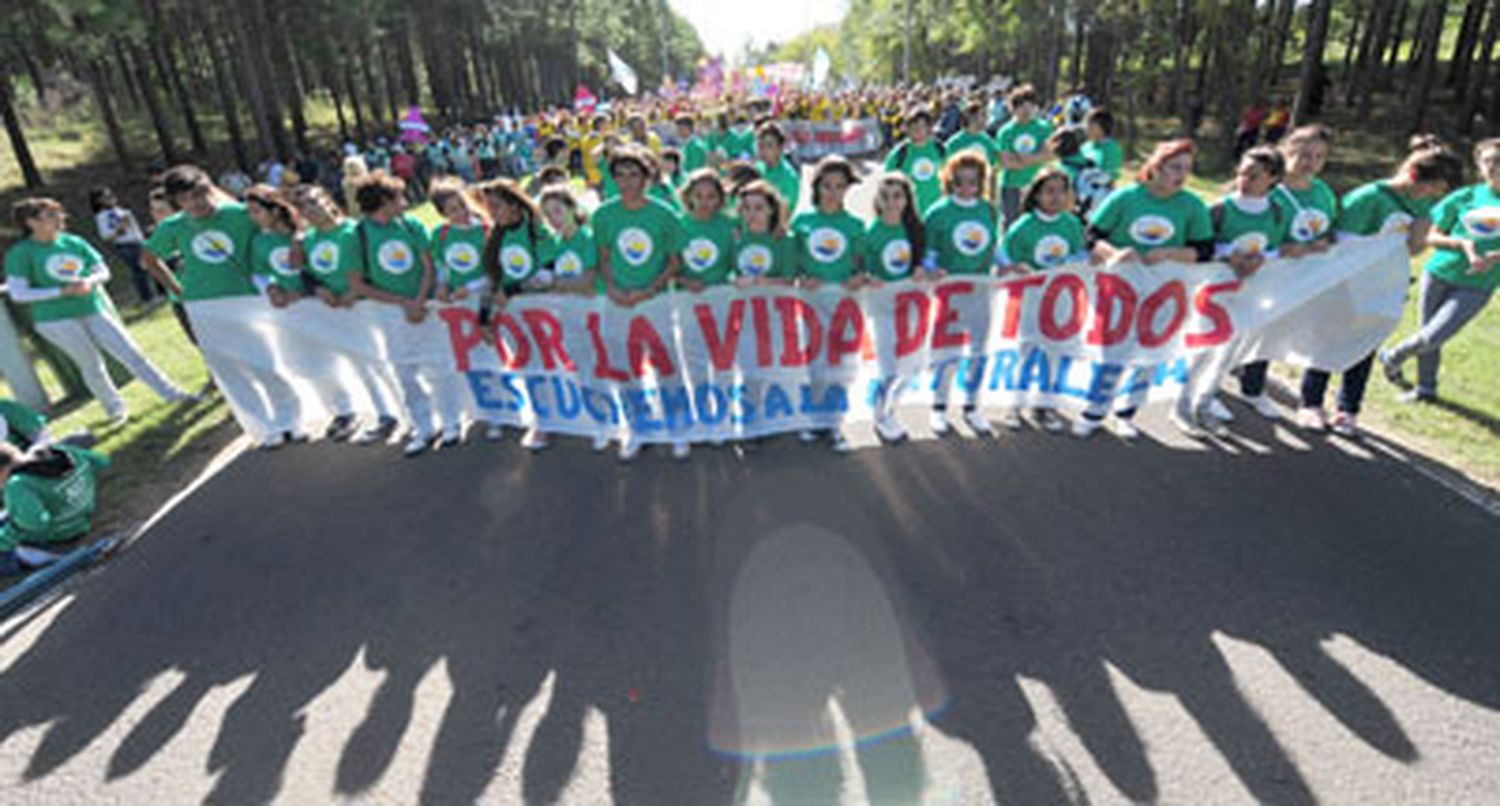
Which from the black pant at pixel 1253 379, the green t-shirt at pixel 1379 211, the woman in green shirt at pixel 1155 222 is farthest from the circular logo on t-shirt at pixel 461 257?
the green t-shirt at pixel 1379 211

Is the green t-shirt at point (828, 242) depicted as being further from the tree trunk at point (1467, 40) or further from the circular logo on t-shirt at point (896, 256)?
the tree trunk at point (1467, 40)

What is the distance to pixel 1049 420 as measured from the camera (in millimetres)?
5609

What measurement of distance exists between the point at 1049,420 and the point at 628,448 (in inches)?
124

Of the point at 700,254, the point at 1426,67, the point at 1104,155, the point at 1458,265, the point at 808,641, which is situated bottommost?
the point at 808,641

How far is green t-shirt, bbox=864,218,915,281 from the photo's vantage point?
16.2 ft

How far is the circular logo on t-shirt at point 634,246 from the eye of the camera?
4934 mm

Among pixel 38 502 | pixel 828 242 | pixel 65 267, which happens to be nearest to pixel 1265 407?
pixel 828 242

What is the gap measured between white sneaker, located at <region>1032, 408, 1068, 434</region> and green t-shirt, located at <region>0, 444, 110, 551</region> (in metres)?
6.60

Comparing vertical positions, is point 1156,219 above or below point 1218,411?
above

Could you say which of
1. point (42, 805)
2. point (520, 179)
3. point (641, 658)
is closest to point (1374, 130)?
point (520, 179)

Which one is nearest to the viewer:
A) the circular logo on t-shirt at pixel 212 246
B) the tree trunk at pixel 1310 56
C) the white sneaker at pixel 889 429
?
the white sneaker at pixel 889 429

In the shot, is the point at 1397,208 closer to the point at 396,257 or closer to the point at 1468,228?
the point at 1468,228

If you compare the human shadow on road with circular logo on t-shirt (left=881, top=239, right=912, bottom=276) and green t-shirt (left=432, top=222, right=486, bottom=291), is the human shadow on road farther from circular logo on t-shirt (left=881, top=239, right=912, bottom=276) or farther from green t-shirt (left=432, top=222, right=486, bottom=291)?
green t-shirt (left=432, top=222, right=486, bottom=291)

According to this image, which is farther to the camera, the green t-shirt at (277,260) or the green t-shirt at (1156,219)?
the green t-shirt at (277,260)
